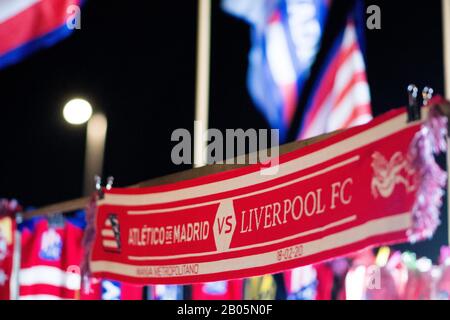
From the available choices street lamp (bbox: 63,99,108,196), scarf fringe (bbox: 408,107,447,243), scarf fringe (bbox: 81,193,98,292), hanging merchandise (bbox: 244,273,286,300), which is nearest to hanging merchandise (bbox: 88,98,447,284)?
scarf fringe (bbox: 408,107,447,243)

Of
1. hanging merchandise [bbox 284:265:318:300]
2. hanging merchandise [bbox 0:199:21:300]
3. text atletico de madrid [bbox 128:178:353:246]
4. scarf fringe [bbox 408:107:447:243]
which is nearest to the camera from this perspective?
scarf fringe [bbox 408:107:447:243]

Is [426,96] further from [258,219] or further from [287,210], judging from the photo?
[258,219]

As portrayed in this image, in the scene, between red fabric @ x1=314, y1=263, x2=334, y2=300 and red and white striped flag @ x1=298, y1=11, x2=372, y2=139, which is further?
red and white striped flag @ x1=298, y1=11, x2=372, y2=139

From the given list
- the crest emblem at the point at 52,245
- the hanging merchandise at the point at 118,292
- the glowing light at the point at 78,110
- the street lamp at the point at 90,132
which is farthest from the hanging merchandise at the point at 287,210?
the glowing light at the point at 78,110

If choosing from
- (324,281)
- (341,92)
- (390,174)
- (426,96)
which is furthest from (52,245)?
(426,96)

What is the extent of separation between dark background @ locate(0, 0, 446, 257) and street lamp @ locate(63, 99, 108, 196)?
0.06 m

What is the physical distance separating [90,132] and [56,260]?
135cm

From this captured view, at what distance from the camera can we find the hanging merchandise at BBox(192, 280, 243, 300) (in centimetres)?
418

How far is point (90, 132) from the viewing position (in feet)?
18.2

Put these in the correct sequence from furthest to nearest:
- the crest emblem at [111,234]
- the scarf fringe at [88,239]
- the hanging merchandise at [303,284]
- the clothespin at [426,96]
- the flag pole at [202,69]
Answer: the flag pole at [202,69] → the hanging merchandise at [303,284] → the scarf fringe at [88,239] → the crest emblem at [111,234] → the clothespin at [426,96]

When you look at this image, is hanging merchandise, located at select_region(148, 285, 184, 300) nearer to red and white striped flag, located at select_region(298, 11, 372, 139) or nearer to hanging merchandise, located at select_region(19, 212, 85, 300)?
hanging merchandise, located at select_region(19, 212, 85, 300)

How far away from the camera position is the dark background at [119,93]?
5164 mm

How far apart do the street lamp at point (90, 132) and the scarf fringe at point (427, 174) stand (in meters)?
3.46

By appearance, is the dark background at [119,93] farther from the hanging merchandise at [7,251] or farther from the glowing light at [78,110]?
the hanging merchandise at [7,251]
